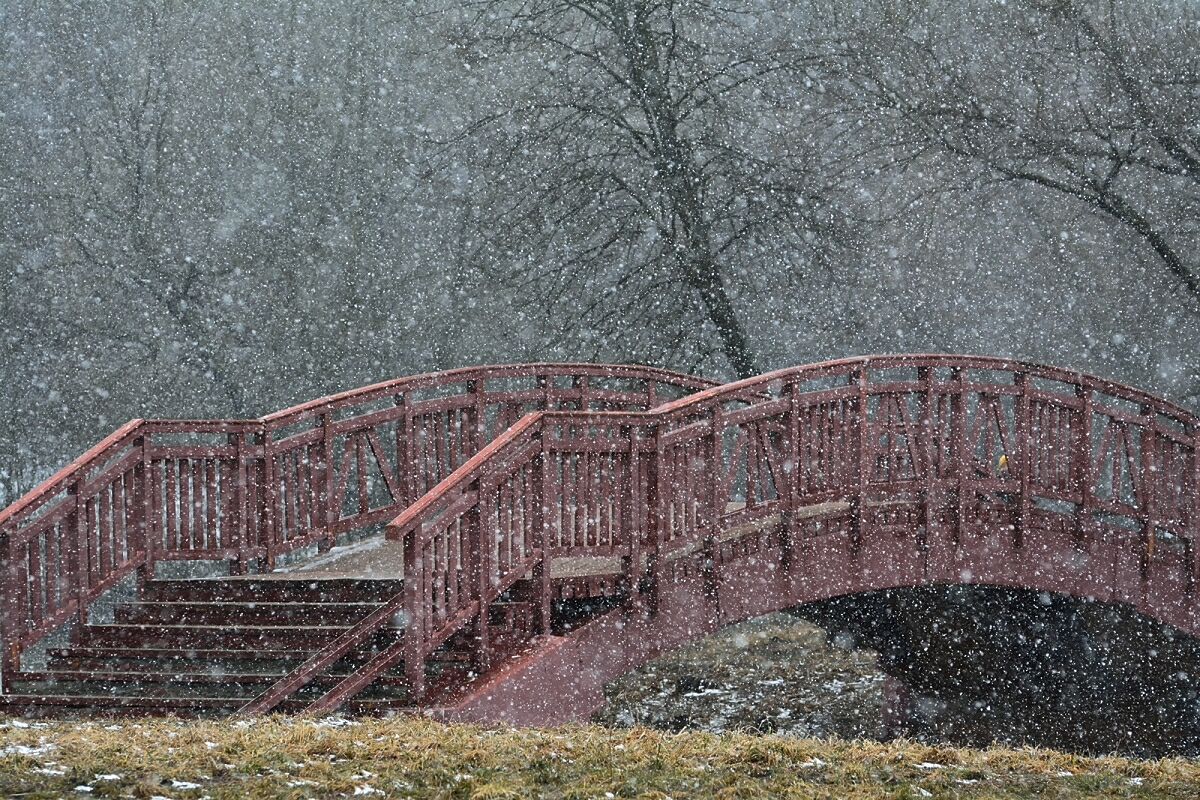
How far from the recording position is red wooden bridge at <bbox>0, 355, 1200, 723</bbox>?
925cm

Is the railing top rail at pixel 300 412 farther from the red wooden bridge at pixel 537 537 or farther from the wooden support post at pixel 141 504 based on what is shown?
the wooden support post at pixel 141 504

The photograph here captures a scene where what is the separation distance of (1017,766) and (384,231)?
800 inches

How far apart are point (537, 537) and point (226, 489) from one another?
301 cm

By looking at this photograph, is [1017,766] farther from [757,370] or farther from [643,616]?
[757,370]

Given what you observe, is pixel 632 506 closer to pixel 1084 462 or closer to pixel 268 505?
pixel 268 505

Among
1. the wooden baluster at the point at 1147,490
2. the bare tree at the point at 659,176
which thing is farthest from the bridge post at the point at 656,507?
the bare tree at the point at 659,176

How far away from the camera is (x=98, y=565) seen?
1005 centimetres

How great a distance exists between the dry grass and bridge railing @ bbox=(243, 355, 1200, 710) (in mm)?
1165

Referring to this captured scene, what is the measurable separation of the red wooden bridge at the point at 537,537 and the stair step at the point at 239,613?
0.06ft

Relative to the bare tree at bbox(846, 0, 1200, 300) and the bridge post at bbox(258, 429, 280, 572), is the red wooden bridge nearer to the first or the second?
the bridge post at bbox(258, 429, 280, 572)

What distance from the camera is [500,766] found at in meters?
6.92

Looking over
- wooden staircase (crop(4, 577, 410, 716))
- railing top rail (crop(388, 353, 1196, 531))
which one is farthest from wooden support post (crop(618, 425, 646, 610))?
wooden staircase (crop(4, 577, 410, 716))

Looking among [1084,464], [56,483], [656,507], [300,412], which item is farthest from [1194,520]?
[56,483]

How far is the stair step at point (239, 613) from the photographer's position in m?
10.3
